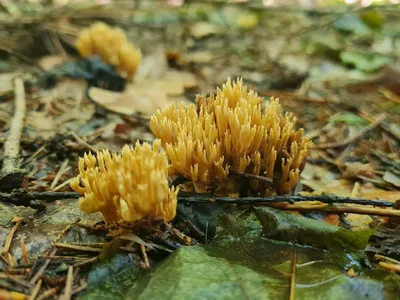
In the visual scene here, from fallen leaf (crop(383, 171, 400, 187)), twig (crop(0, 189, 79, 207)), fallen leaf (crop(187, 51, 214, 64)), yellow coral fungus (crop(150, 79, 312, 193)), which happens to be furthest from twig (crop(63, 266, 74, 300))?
fallen leaf (crop(187, 51, 214, 64))

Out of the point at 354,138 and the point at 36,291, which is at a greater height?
the point at 354,138

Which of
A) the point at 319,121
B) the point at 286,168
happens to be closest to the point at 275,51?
the point at 319,121

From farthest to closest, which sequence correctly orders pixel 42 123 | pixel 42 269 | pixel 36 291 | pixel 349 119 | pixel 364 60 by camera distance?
pixel 364 60
pixel 349 119
pixel 42 123
pixel 42 269
pixel 36 291

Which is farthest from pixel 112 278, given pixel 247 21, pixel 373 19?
pixel 247 21

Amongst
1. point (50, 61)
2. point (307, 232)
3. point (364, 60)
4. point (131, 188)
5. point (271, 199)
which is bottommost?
point (307, 232)

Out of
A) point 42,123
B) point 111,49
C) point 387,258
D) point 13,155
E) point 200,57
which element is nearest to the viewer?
point 387,258

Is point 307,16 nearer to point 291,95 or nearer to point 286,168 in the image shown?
point 291,95

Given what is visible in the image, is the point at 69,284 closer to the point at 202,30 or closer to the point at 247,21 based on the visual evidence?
the point at 202,30

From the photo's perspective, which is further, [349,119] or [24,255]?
[349,119]
